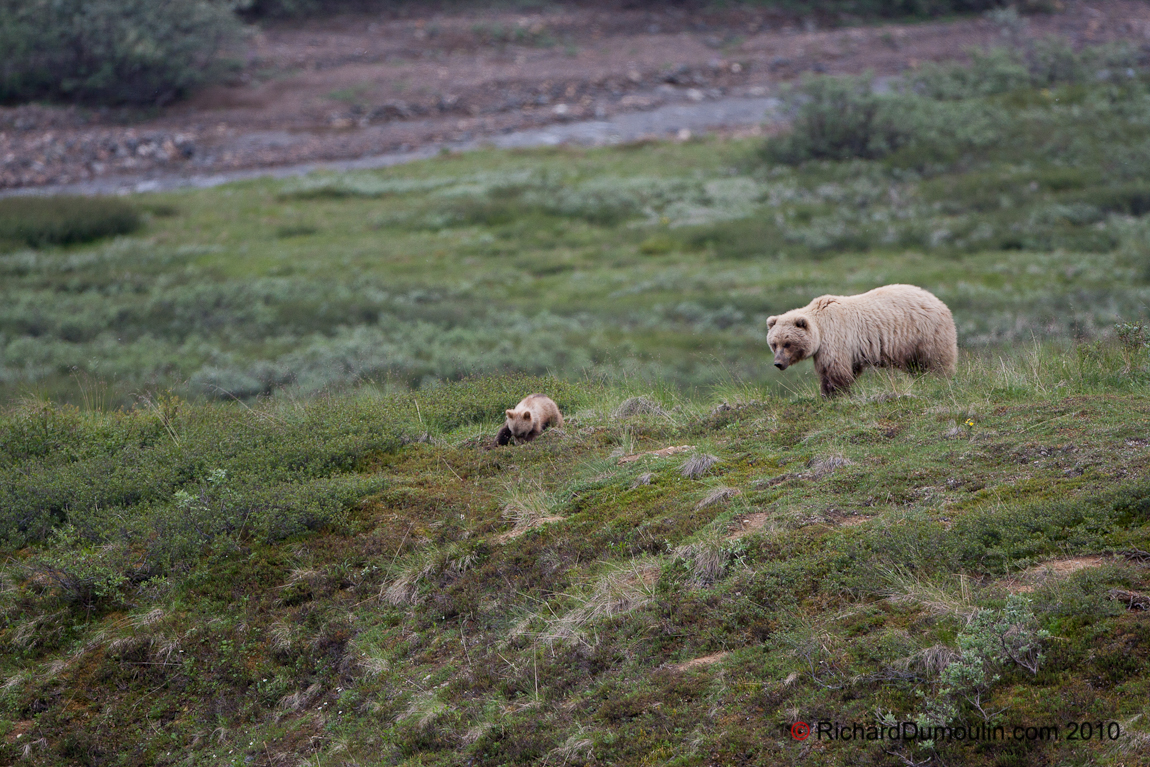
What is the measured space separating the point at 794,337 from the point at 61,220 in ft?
80.1

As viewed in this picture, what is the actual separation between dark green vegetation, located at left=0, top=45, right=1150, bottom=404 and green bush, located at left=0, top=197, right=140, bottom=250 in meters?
0.77

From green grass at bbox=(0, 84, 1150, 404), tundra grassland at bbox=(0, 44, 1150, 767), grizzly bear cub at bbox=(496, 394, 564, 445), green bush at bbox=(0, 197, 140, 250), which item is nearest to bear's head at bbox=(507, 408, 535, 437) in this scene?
grizzly bear cub at bbox=(496, 394, 564, 445)

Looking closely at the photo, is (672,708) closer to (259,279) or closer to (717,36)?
(259,279)

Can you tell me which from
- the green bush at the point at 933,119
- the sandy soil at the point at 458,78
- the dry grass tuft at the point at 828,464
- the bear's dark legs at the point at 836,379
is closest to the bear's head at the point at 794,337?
the bear's dark legs at the point at 836,379

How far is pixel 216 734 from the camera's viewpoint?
604 centimetres

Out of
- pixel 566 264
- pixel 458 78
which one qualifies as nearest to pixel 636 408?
pixel 566 264

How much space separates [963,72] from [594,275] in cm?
2042

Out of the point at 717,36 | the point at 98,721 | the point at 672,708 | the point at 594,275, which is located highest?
the point at 717,36

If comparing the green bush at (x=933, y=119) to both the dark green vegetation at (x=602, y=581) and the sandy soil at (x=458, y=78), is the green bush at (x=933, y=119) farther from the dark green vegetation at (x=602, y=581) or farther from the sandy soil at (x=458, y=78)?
the dark green vegetation at (x=602, y=581)

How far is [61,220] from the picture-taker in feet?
85.8

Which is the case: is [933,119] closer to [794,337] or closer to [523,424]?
[794,337]

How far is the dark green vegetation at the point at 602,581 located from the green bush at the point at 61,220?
19558 millimetres

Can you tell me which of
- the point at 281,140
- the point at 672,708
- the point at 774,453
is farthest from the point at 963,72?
the point at 672,708

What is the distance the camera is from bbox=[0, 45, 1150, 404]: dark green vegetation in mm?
17812
